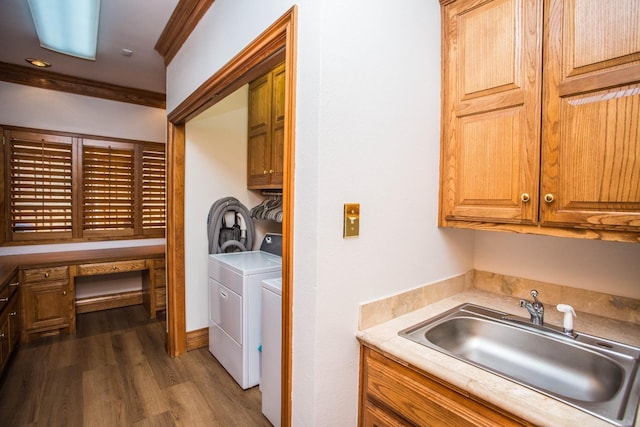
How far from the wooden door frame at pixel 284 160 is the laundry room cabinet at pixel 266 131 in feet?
1.91

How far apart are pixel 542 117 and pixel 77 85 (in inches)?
168

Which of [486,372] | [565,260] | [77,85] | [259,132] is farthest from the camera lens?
[77,85]

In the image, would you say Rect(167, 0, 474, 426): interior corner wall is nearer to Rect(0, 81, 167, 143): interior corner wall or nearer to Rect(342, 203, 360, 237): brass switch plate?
Rect(342, 203, 360, 237): brass switch plate

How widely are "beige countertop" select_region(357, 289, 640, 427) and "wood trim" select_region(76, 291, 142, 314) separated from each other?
3.68 metres

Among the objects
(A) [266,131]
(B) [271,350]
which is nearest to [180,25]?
(A) [266,131]

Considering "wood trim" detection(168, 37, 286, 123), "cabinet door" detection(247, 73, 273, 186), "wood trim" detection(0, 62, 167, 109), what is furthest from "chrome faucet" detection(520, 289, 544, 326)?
"wood trim" detection(0, 62, 167, 109)

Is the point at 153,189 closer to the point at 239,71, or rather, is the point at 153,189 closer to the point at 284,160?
the point at 239,71

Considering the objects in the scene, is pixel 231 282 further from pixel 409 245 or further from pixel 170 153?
pixel 409 245

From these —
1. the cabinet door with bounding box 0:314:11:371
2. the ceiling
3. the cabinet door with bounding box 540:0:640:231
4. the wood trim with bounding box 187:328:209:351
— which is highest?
the ceiling

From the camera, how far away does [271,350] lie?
1.92m

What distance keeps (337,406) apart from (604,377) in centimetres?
95

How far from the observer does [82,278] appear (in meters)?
3.65

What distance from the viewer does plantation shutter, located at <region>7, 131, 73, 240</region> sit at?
324cm

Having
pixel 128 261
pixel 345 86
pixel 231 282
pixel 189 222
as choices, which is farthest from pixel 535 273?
pixel 128 261
